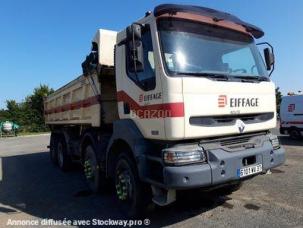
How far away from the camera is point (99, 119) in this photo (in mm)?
6867

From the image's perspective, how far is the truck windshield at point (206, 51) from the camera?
4895 millimetres

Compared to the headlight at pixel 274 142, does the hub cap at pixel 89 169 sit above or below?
below

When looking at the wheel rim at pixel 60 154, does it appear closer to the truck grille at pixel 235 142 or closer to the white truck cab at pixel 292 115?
the truck grille at pixel 235 142

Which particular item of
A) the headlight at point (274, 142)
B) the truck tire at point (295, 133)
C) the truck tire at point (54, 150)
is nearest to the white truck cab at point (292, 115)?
the truck tire at point (295, 133)

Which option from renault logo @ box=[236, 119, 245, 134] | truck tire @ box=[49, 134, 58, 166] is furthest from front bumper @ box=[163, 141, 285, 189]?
truck tire @ box=[49, 134, 58, 166]

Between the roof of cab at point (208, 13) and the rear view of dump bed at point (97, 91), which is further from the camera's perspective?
the rear view of dump bed at point (97, 91)

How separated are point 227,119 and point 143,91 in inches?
49.3

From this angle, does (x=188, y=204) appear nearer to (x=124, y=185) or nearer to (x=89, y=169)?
(x=124, y=185)

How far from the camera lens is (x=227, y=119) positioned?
515cm

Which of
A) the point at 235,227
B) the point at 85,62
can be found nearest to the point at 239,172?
the point at 235,227

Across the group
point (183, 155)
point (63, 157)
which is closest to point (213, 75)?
point (183, 155)

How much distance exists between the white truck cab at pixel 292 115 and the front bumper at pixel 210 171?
1129cm

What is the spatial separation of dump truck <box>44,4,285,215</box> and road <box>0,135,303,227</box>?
53 cm

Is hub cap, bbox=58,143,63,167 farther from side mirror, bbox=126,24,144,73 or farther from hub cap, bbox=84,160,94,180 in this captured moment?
side mirror, bbox=126,24,144,73
